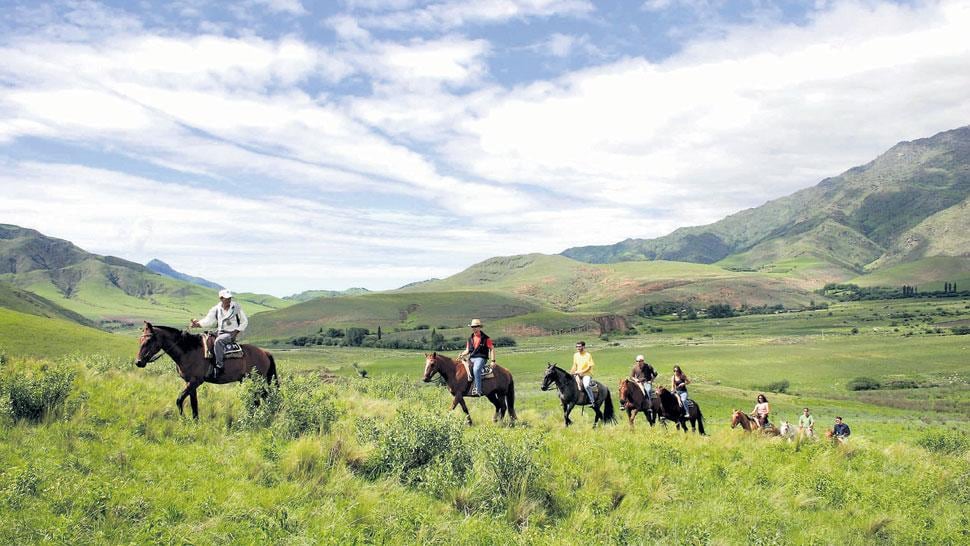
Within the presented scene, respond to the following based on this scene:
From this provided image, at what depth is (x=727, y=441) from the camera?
45.4 feet

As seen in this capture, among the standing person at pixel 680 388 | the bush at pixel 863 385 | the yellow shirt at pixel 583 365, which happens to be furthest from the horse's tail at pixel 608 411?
the bush at pixel 863 385

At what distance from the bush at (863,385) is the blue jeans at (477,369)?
239ft

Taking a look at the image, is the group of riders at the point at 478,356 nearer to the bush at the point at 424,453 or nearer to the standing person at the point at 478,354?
the standing person at the point at 478,354

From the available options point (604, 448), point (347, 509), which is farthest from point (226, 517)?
point (604, 448)

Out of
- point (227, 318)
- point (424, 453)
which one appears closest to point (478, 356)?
point (227, 318)

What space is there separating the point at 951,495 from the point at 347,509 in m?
12.2

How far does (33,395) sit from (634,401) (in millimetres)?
16425

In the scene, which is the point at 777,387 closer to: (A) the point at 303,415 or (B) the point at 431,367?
(B) the point at 431,367

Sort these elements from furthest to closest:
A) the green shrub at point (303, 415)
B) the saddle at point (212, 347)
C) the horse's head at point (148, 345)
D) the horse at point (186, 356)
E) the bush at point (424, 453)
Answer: the saddle at point (212, 347) < the horse at point (186, 356) < the horse's head at point (148, 345) < the green shrub at point (303, 415) < the bush at point (424, 453)

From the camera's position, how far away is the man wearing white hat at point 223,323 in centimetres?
1341

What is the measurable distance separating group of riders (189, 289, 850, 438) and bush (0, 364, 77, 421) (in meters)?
2.85

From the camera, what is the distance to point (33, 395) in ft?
31.1

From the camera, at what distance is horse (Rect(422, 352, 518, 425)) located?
16.7 meters

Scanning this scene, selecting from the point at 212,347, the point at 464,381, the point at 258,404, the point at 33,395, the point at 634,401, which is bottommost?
the point at 634,401
